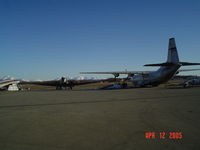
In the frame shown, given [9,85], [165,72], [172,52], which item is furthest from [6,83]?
[172,52]

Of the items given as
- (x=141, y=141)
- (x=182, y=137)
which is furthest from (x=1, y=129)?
(x=182, y=137)

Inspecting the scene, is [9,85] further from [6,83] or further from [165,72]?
[165,72]

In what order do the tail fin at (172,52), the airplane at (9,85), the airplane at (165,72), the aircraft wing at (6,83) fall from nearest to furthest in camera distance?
the airplane at (165,72), the tail fin at (172,52), the aircraft wing at (6,83), the airplane at (9,85)

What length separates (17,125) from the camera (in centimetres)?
601

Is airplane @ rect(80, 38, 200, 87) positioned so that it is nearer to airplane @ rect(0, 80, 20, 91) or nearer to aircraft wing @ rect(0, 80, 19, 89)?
airplane @ rect(0, 80, 20, 91)

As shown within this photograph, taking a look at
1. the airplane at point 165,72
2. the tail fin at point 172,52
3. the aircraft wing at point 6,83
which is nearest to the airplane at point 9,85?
the aircraft wing at point 6,83

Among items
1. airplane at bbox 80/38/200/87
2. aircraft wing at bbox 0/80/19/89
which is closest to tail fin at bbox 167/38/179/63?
airplane at bbox 80/38/200/87

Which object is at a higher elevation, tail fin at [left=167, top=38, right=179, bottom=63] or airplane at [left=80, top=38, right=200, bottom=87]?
tail fin at [left=167, top=38, right=179, bottom=63]

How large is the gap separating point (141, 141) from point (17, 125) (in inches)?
187

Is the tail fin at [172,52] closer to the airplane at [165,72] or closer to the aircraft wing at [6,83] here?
the airplane at [165,72]

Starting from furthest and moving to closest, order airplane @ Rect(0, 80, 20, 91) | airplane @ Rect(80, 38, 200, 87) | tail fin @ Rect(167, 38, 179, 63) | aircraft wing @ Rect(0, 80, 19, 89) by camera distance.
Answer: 1. airplane @ Rect(0, 80, 20, 91)
2. aircraft wing @ Rect(0, 80, 19, 89)
3. tail fin @ Rect(167, 38, 179, 63)
4. airplane @ Rect(80, 38, 200, 87)

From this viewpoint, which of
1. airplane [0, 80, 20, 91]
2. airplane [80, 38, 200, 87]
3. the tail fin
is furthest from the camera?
airplane [0, 80, 20, 91]

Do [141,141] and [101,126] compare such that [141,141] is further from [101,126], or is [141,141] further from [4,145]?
[4,145]

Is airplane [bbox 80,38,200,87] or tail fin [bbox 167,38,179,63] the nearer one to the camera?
airplane [bbox 80,38,200,87]
